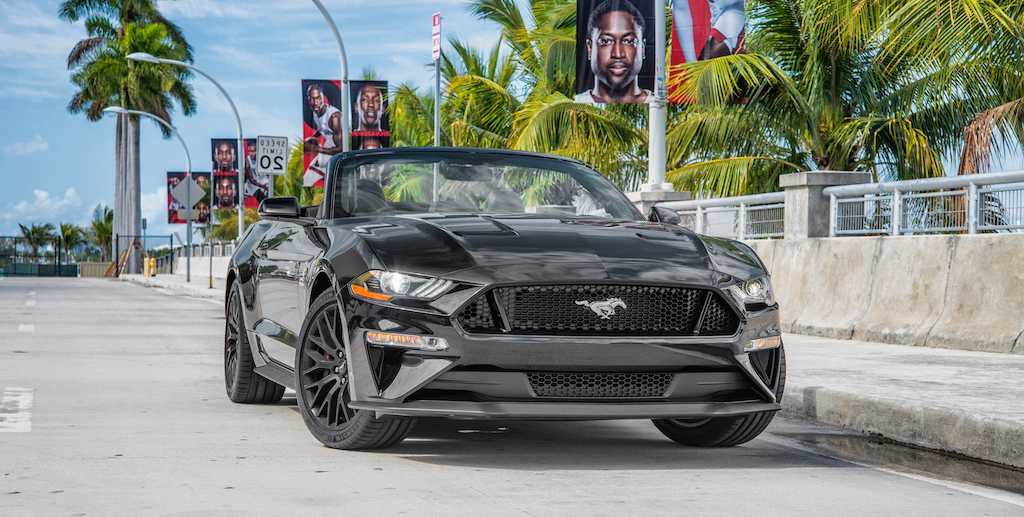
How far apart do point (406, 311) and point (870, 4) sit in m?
14.0

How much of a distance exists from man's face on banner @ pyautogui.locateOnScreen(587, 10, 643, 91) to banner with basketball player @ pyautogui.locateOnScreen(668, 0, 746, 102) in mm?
940

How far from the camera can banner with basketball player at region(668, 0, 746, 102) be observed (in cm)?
1933

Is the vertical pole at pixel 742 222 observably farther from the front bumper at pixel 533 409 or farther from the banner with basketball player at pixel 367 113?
the banner with basketball player at pixel 367 113

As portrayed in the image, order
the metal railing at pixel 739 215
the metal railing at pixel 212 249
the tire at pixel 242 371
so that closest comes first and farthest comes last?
the tire at pixel 242 371
the metal railing at pixel 739 215
the metal railing at pixel 212 249

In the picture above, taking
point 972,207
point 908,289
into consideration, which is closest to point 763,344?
point 972,207

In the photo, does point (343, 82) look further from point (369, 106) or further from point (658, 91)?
point (658, 91)

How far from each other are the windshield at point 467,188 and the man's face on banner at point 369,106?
20.7 m

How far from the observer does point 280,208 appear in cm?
736

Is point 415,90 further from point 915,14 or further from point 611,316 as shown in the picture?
point 611,316

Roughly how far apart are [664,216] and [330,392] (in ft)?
6.86

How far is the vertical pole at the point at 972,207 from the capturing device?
12.5 metres

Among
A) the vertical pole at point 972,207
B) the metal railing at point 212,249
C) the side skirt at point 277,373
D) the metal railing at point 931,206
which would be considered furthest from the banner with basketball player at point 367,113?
the metal railing at point 212,249

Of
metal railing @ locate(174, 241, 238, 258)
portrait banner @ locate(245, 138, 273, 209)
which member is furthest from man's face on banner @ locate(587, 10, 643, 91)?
metal railing @ locate(174, 241, 238, 258)

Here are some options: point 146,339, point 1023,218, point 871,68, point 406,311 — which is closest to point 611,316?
point 406,311
